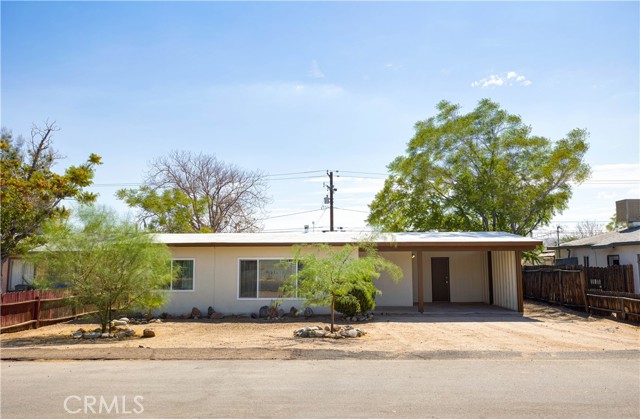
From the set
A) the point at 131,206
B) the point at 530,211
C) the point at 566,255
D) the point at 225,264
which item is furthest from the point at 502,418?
the point at 131,206

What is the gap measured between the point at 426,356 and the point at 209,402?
474 cm

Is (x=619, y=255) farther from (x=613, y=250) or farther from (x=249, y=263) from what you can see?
(x=249, y=263)

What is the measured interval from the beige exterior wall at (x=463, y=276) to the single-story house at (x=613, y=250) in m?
4.92

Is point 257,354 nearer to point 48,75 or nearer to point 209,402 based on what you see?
point 209,402

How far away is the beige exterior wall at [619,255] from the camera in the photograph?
18.0 metres

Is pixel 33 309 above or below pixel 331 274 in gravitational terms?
below

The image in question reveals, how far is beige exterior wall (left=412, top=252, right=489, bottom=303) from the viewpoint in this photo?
2066 cm

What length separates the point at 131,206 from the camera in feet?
109

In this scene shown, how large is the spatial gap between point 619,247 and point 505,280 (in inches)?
209

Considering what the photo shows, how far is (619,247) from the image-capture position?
19.4m

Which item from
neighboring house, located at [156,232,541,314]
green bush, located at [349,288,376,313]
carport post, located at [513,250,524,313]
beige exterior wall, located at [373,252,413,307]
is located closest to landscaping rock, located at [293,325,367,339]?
green bush, located at [349,288,376,313]

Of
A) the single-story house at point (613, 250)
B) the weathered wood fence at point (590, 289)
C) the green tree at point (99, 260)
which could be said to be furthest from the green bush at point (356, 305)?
the single-story house at point (613, 250)

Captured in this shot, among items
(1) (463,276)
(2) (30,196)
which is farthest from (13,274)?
(1) (463,276)

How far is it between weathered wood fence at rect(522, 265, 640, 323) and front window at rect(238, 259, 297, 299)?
32.4 ft
